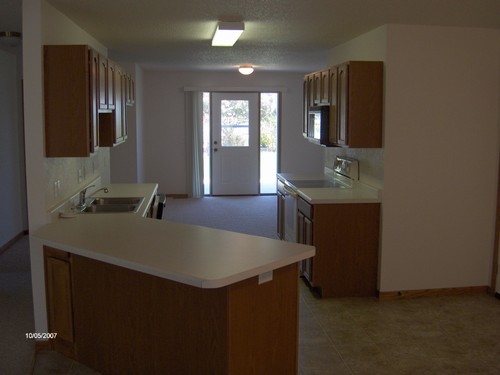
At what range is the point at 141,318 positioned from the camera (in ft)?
9.80

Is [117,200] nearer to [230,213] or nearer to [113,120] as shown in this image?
[113,120]

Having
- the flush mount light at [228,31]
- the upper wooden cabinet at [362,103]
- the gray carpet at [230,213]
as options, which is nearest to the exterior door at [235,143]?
→ the gray carpet at [230,213]

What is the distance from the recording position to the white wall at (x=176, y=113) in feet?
32.5

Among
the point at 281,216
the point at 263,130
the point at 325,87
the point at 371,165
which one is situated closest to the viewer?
the point at 371,165

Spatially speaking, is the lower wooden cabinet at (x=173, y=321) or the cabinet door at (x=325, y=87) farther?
the cabinet door at (x=325, y=87)

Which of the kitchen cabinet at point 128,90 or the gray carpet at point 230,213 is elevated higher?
the kitchen cabinet at point 128,90

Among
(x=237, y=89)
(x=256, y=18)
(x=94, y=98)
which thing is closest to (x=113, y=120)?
(x=94, y=98)

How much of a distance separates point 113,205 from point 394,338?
8.12 feet

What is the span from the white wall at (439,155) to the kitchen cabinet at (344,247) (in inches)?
4.4

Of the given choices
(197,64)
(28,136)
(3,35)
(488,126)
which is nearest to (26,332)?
(28,136)

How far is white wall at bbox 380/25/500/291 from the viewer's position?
4.59 meters

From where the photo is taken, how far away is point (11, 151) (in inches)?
266

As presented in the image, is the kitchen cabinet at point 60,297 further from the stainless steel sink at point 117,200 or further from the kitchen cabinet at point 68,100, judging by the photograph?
the stainless steel sink at point 117,200

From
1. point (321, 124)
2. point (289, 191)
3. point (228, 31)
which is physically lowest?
point (289, 191)
